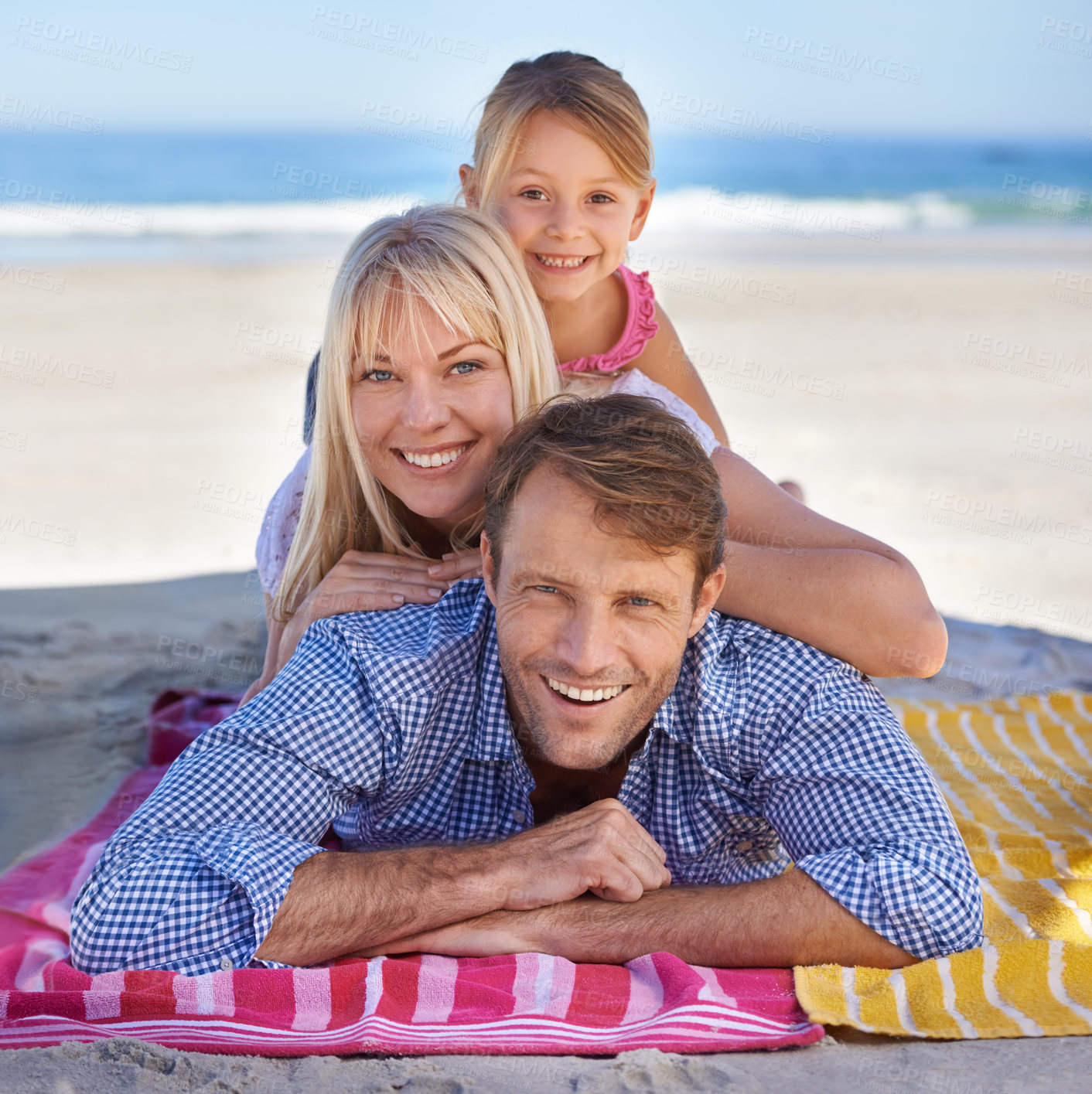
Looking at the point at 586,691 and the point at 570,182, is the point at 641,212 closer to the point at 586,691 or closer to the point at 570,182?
the point at 570,182

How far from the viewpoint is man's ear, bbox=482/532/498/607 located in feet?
9.19

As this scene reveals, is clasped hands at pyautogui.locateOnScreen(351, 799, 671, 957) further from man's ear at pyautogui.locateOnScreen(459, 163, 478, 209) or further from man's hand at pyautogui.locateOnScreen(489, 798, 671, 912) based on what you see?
man's ear at pyautogui.locateOnScreen(459, 163, 478, 209)

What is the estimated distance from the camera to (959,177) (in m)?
33.2

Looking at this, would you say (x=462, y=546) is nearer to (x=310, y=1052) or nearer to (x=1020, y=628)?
(x=310, y=1052)

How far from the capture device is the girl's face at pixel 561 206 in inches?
155

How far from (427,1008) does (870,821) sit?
98cm

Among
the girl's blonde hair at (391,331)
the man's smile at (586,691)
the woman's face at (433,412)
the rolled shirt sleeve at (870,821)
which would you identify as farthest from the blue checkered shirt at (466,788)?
the girl's blonde hair at (391,331)

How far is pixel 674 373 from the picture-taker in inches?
171

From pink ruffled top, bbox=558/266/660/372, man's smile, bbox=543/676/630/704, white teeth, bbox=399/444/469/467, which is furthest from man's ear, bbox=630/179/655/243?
man's smile, bbox=543/676/630/704

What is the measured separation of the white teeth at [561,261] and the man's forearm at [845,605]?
1.37 m

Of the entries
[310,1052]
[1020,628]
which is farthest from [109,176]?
[310,1052]

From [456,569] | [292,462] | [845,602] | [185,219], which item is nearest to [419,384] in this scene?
[456,569]

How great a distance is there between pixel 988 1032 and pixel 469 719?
1291mm

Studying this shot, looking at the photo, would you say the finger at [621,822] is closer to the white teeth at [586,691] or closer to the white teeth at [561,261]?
the white teeth at [586,691]
